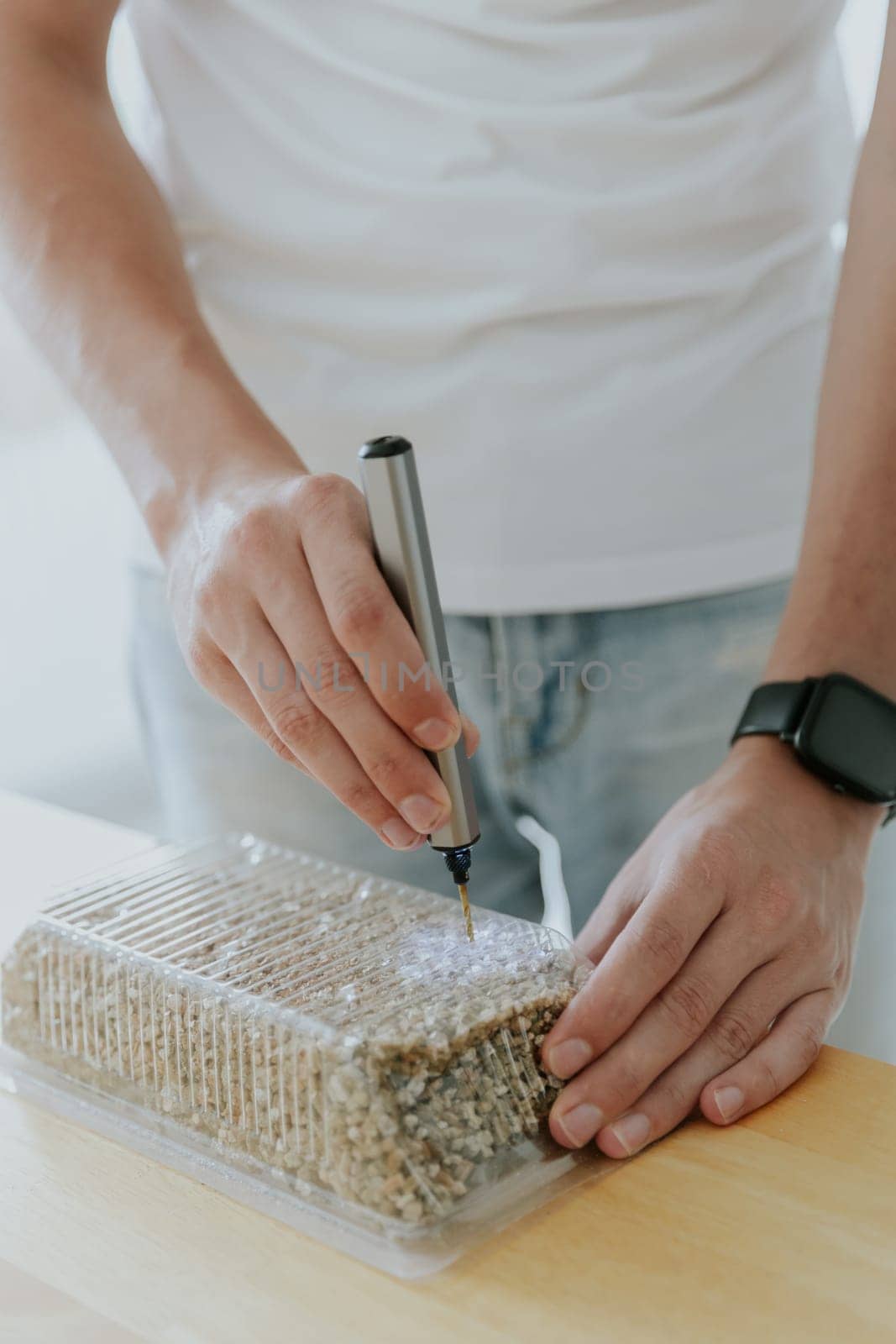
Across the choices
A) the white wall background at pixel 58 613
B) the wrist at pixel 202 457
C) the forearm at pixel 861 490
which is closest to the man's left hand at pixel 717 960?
the forearm at pixel 861 490

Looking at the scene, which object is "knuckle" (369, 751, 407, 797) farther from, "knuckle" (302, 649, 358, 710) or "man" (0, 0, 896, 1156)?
"man" (0, 0, 896, 1156)

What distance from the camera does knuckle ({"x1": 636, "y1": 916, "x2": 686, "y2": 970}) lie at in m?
0.71

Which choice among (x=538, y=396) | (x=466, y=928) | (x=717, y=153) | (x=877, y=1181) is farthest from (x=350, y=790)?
(x=717, y=153)

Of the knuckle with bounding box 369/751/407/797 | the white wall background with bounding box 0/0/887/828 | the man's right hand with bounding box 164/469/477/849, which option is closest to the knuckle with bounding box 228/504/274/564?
the man's right hand with bounding box 164/469/477/849

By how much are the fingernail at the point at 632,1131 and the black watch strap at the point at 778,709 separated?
10.3 inches

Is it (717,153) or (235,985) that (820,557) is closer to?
(717,153)

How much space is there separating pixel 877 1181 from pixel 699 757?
1.62 ft

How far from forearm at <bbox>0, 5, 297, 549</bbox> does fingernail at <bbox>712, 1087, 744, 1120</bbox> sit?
428mm

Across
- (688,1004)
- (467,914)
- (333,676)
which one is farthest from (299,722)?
(688,1004)

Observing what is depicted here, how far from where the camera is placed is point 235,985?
0.72 m

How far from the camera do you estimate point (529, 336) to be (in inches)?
40.3

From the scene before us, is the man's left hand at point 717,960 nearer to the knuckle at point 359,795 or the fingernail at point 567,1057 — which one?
the fingernail at point 567,1057

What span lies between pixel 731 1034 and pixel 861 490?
386mm

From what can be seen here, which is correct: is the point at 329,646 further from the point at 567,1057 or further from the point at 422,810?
the point at 567,1057
